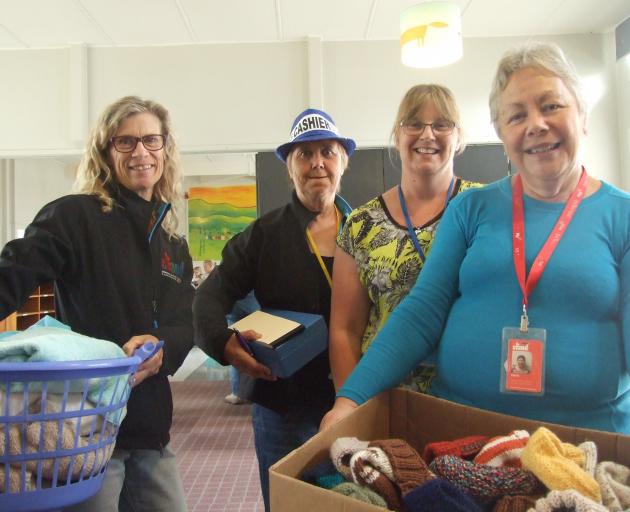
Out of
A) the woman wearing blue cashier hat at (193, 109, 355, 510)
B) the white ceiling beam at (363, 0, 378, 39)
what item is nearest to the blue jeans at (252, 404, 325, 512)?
the woman wearing blue cashier hat at (193, 109, 355, 510)

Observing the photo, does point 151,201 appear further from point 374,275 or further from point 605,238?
point 605,238

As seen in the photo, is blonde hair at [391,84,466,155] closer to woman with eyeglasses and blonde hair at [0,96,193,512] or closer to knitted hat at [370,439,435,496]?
woman with eyeglasses and blonde hair at [0,96,193,512]

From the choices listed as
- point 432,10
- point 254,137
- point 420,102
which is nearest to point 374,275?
point 420,102

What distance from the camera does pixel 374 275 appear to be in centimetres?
122

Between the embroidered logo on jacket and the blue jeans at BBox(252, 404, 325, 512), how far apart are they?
18.3 inches

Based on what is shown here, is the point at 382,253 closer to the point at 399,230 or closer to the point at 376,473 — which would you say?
the point at 399,230

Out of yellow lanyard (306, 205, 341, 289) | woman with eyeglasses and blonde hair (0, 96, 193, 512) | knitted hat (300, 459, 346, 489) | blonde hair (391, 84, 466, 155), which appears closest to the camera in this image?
knitted hat (300, 459, 346, 489)

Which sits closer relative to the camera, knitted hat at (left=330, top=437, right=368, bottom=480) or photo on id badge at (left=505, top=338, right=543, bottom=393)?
knitted hat at (left=330, top=437, right=368, bottom=480)

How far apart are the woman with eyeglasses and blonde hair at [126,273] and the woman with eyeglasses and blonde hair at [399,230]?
1.41ft

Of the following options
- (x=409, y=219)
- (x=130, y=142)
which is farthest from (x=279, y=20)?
(x=409, y=219)

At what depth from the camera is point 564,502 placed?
0.49m

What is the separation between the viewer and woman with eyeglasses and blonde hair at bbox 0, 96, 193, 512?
111cm

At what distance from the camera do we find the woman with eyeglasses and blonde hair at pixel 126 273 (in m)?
1.11

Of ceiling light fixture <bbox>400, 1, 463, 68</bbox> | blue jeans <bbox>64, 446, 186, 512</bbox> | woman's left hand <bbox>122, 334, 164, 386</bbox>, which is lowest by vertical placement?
blue jeans <bbox>64, 446, 186, 512</bbox>
